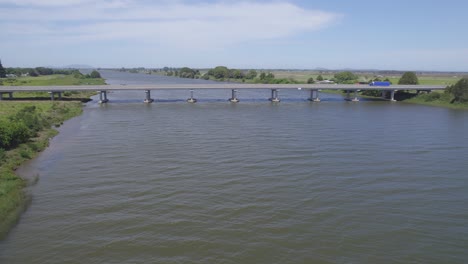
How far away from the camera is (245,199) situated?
18.1 metres

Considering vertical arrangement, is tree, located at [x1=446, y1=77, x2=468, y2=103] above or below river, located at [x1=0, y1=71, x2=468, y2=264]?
above

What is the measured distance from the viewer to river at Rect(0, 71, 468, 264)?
44.9 ft

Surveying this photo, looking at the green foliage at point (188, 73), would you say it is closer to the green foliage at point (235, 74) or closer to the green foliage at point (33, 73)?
the green foliage at point (235, 74)

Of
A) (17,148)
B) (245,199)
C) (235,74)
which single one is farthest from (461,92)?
(235,74)

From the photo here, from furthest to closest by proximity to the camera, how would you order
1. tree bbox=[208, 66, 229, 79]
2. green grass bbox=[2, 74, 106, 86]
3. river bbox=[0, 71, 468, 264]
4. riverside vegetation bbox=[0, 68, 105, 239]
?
tree bbox=[208, 66, 229, 79]
green grass bbox=[2, 74, 106, 86]
riverside vegetation bbox=[0, 68, 105, 239]
river bbox=[0, 71, 468, 264]

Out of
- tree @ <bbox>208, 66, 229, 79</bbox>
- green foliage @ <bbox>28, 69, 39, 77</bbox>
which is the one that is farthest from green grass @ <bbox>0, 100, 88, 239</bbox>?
green foliage @ <bbox>28, 69, 39, 77</bbox>

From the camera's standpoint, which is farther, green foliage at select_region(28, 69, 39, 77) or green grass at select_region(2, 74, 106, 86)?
green foliage at select_region(28, 69, 39, 77)

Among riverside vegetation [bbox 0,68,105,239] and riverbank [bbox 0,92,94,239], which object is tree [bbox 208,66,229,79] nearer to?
riverside vegetation [bbox 0,68,105,239]

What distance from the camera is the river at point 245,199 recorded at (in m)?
13.7

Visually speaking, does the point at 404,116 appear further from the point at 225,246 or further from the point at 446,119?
the point at 225,246

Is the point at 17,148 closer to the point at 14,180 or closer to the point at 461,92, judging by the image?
the point at 14,180

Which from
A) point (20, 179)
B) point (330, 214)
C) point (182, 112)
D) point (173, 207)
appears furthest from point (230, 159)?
Result: point (182, 112)

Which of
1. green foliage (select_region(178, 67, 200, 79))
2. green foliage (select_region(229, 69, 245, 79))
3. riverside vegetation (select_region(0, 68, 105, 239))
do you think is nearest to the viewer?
riverside vegetation (select_region(0, 68, 105, 239))

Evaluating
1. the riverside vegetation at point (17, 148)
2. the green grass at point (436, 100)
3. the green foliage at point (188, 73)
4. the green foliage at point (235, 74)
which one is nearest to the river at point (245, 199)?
the riverside vegetation at point (17, 148)
